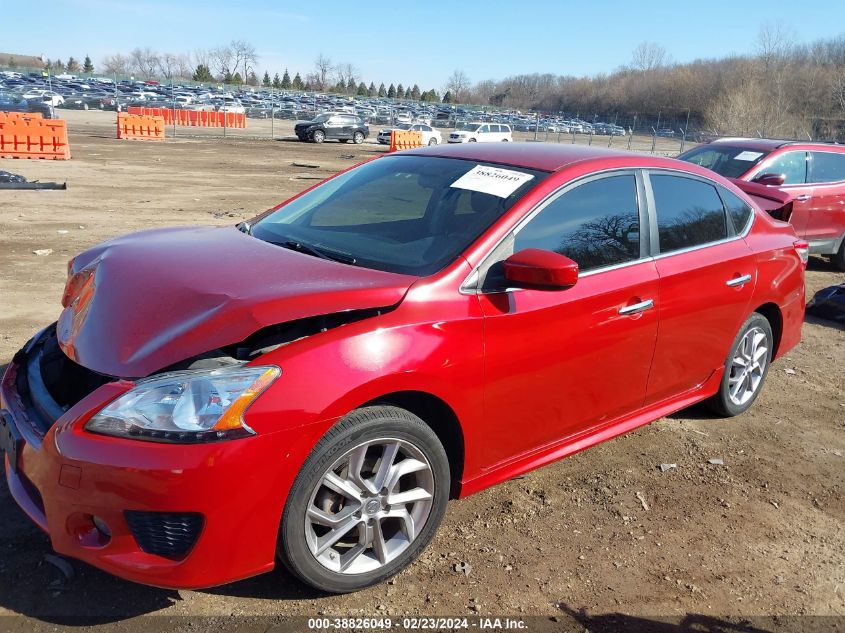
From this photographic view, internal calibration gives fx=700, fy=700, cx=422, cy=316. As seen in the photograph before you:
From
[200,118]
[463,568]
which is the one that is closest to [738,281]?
[463,568]

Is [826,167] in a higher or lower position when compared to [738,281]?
higher

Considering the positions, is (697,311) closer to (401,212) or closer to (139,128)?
(401,212)

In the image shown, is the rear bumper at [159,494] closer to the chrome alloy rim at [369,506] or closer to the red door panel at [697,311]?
the chrome alloy rim at [369,506]

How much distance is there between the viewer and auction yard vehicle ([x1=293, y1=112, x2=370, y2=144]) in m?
37.2

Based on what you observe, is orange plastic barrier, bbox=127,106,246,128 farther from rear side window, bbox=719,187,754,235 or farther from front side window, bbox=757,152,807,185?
rear side window, bbox=719,187,754,235

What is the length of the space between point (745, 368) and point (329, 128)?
35108 millimetres

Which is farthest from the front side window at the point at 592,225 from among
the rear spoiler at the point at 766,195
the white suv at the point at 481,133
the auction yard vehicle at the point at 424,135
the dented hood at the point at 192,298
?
the white suv at the point at 481,133

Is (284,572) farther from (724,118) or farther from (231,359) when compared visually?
(724,118)

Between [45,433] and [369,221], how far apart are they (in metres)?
1.90

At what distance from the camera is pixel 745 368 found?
15.5ft

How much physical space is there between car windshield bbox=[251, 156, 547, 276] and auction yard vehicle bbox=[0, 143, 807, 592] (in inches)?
0.6

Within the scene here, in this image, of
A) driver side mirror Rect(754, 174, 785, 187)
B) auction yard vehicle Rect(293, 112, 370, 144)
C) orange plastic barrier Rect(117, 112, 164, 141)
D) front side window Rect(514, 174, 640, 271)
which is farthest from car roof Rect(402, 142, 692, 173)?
auction yard vehicle Rect(293, 112, 370, 144)

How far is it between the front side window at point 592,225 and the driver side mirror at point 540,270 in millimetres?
222

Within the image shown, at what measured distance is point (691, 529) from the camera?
3.49m
